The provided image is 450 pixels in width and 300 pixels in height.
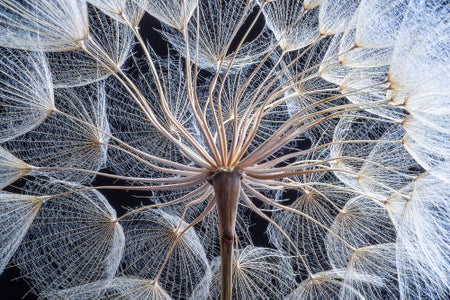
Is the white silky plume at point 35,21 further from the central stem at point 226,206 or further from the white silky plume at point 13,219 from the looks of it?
the central stem at point 226,206

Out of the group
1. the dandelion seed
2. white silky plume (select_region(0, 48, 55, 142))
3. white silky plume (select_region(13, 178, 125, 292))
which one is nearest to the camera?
the dandelion seed

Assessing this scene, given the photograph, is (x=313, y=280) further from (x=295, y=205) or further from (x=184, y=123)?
(x=184, y=123)

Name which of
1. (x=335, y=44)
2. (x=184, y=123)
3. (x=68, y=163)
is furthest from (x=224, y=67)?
(x=68, y=163)

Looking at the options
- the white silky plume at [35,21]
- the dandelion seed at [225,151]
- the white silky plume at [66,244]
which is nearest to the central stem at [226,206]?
the dandelion seed at [225,151]

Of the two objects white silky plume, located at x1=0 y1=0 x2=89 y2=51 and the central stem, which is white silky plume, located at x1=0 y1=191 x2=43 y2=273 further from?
the central stem

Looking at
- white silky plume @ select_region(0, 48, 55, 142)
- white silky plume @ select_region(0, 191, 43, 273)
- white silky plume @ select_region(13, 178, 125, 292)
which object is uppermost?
white silky plume @ select_region(0, 48, 55, 142)

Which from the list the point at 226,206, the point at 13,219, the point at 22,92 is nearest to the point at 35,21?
the point at 22,92

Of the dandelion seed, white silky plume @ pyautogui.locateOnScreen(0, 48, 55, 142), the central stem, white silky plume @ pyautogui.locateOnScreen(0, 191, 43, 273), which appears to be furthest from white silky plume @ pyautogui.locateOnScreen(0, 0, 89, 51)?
the central stem

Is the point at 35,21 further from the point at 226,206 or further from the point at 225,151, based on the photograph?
the point at 226,206
